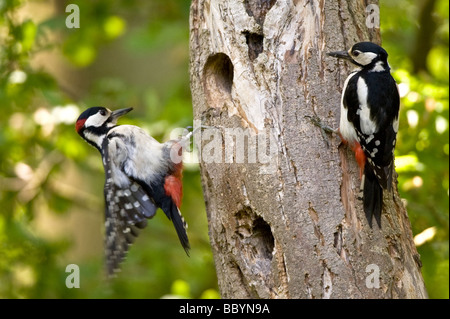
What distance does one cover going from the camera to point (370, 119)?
3.68 m

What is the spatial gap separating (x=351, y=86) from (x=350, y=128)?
0.24 metres

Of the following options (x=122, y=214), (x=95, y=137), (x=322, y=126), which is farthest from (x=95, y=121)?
(x=322, y=126)

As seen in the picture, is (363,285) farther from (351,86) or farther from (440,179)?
(440,179)

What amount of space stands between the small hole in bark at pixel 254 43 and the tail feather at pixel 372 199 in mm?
997

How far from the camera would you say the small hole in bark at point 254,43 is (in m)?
3.80

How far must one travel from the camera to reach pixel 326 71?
368 cm

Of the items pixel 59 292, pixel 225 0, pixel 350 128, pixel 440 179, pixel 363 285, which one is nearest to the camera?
pixel 363 285

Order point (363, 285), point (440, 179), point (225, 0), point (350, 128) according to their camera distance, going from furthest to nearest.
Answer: point (440, 179) < point (225, 0) < point (350, 128) < point (363, 285)

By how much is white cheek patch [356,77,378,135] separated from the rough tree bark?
14 centimetres

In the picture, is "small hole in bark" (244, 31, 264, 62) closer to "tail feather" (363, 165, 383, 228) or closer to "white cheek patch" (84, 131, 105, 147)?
"tail feather" (363, 165, 383, 228)

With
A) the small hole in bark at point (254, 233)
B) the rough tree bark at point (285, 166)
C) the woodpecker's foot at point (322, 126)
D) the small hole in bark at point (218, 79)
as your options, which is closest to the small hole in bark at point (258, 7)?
the rough tree bark at point (285, 166)

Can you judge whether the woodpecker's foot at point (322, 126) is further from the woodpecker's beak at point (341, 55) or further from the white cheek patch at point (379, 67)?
the white cheek patch at point (379, 67)
